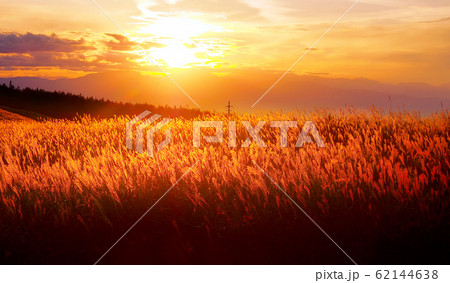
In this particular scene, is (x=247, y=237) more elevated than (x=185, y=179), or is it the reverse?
(x=185, y=179)

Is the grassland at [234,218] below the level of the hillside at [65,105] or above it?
below

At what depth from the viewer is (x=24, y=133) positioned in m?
13.8

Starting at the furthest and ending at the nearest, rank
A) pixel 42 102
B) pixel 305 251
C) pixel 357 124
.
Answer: pixel 42 102
pixel 357 124
pixel 305 251

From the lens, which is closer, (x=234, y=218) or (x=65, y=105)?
(x=234, y=218)

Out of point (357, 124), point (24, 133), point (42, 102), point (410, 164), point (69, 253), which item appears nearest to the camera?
point (69, 253)

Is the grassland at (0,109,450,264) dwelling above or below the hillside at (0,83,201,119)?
below

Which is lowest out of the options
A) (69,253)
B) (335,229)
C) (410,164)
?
(69,253)

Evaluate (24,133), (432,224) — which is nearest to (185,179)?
(432,224)

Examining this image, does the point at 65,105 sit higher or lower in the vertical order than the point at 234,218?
higher

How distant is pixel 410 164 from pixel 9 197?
5.79 meters

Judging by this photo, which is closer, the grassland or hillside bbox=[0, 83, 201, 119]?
the grassland

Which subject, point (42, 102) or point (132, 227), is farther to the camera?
point (42, 102)

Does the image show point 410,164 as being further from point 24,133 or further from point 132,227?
point 24,133

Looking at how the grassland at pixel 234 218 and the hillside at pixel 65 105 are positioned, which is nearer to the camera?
the grassland at pixel 234 218
